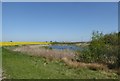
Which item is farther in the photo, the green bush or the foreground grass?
the green bush

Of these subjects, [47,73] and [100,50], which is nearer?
[47,73]

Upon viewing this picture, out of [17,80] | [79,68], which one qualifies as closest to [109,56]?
[79,68]

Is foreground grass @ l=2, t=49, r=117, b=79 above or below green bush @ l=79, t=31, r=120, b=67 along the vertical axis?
below

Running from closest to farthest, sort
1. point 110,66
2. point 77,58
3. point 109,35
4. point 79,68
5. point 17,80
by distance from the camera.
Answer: point 17,80 → point 79,68 → point 110,66 → point 77,58 → point 109,35

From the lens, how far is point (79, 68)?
17.9 meters

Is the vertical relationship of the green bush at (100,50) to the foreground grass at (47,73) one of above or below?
above

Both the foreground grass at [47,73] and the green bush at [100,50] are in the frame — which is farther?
the green bush at [100,50]

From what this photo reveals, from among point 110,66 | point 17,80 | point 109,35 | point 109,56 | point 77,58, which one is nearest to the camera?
point 17,80

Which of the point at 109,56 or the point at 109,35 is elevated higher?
the point at 109,35

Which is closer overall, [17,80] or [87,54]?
[17,80]

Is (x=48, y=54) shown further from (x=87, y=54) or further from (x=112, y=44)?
(x=112, y=44)

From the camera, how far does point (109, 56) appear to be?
73.8 feet

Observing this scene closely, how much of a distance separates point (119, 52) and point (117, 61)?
0.69m

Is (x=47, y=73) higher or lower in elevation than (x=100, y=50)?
lower
